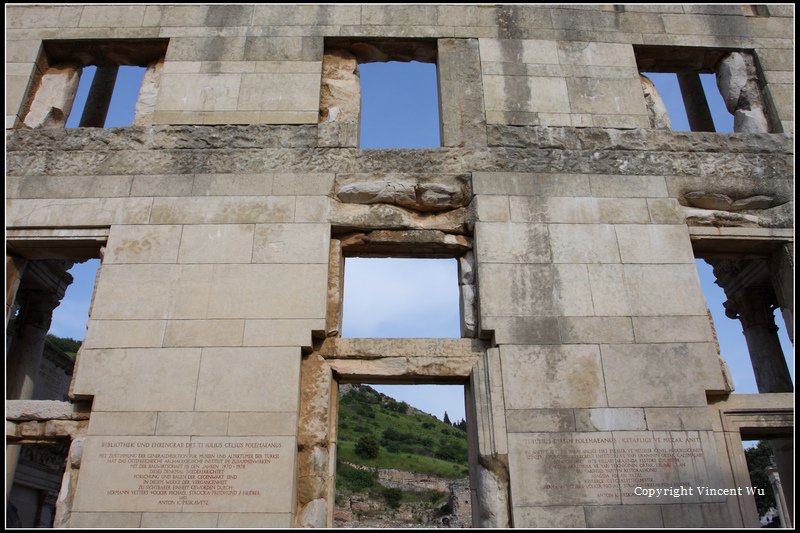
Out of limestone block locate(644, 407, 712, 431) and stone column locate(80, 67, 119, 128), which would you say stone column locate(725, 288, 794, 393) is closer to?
limestone block locate(644, 407, 712, 431)

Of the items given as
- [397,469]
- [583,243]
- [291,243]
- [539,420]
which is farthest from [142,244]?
[397,469]

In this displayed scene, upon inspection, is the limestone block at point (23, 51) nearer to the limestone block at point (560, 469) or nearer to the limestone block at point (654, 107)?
the limestone block at point (560, 469)

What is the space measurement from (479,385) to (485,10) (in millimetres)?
5738

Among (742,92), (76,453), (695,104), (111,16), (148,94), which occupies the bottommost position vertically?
(76,453)

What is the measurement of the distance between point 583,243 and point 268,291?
3755 millimetres

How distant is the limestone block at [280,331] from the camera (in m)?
6.12

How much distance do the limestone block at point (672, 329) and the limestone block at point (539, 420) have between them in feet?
4.13

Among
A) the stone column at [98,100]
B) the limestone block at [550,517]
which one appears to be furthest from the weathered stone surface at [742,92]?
the stone column at [98,100]

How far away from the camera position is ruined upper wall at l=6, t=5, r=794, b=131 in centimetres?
778

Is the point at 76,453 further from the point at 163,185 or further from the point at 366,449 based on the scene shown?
the point at 366,449

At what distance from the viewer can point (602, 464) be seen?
5652mm

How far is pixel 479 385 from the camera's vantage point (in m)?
6.11

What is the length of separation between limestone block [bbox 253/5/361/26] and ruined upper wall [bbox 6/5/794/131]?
0.02 metres

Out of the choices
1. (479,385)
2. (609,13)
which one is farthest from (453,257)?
(609,13)
